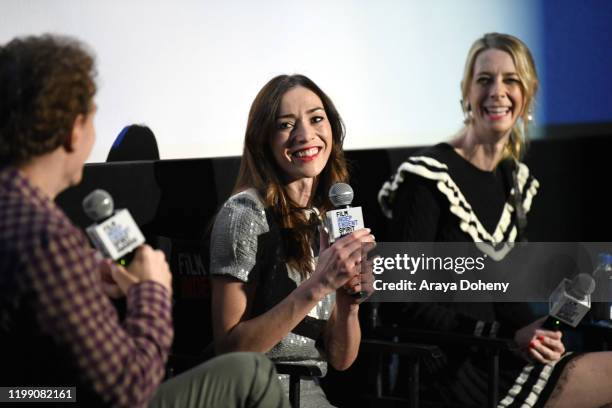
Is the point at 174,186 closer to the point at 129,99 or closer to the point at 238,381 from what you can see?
the point at 129,99

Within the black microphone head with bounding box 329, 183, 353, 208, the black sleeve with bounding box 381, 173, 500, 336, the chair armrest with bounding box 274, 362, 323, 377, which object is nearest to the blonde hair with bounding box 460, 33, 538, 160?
the black sleeve with bounding box 381, 173, 500, 336

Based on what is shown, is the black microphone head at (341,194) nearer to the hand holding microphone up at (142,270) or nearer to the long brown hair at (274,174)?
the long brown hair at (274,174)

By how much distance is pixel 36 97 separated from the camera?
4.87ft

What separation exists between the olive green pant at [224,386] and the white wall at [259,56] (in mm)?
1071

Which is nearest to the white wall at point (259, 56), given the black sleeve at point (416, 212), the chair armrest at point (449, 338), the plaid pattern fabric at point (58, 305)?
the black sleeve at point (416, 212)

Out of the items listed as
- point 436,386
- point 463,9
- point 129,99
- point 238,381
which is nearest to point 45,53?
point 238,381

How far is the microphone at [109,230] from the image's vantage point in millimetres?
1597

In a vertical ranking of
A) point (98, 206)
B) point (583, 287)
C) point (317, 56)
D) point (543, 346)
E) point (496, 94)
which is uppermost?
point (317, 56)

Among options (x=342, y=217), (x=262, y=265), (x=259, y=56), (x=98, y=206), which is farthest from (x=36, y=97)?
(x=259, y=56)

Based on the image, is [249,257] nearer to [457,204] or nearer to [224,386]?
[224,386]

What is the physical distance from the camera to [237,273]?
2279 millimetres

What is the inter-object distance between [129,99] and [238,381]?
4.01 feet

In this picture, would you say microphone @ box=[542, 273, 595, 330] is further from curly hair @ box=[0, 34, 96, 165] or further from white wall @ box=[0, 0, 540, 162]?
Answer: curly hair @ box=[0, 34, 96, 165]

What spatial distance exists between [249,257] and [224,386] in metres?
0.56
